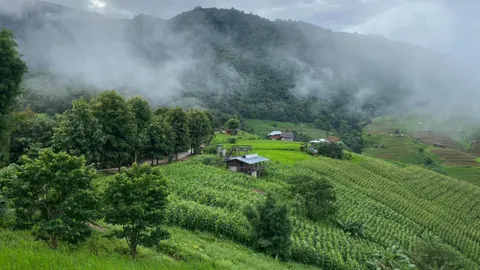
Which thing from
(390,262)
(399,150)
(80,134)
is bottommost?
(399,150)

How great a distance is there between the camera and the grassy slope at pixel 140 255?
296 inches

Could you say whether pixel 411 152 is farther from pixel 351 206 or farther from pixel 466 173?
pixel 351 206

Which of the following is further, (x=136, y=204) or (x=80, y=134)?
(x=80, y=134)

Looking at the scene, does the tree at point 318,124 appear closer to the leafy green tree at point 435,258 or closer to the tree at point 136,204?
the leafy green tree at point 435,258

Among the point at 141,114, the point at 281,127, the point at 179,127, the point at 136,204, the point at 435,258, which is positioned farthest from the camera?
the point at 281,127

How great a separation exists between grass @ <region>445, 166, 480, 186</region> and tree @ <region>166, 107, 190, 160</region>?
61500 mm

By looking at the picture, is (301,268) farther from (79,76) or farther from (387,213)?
(79,76)

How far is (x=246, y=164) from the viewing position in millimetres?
50719

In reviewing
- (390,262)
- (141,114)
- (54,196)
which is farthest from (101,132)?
(390,262)

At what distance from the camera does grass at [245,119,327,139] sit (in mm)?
132000

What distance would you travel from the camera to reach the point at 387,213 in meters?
45.7

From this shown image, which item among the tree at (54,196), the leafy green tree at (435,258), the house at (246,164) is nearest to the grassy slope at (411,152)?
the house at (246,164)

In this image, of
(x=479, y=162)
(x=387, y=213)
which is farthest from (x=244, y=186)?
(x=479, y=162)

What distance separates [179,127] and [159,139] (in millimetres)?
8292
